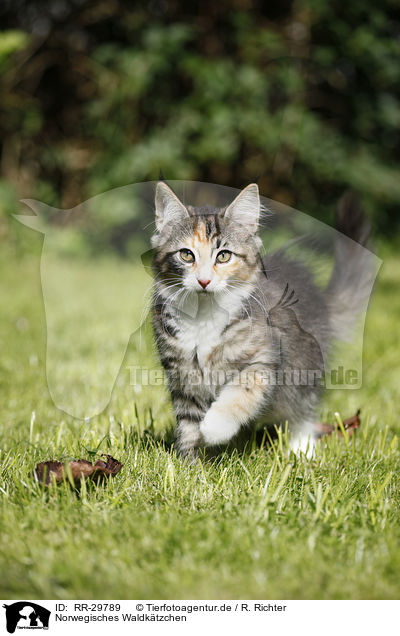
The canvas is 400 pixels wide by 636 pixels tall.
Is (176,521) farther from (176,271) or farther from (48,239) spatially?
(48,239)

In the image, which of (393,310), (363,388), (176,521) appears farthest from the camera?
(393,310)

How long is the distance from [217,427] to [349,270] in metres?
0.83

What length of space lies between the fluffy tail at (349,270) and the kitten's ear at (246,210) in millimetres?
524

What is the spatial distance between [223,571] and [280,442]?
629 millimetres

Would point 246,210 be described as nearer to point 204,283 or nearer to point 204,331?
point 204,283

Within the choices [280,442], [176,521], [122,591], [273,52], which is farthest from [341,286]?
[273,52]

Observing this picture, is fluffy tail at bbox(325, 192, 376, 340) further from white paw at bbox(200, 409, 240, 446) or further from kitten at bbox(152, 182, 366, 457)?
white paw at bbox(200, 409, 240, 446)

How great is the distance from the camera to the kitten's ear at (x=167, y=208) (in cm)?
129

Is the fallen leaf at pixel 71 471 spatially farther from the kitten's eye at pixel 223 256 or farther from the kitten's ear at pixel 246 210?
the kitten's ear at pixel 246 210

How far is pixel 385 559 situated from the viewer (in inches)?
43.9

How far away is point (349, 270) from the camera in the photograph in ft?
6.35
